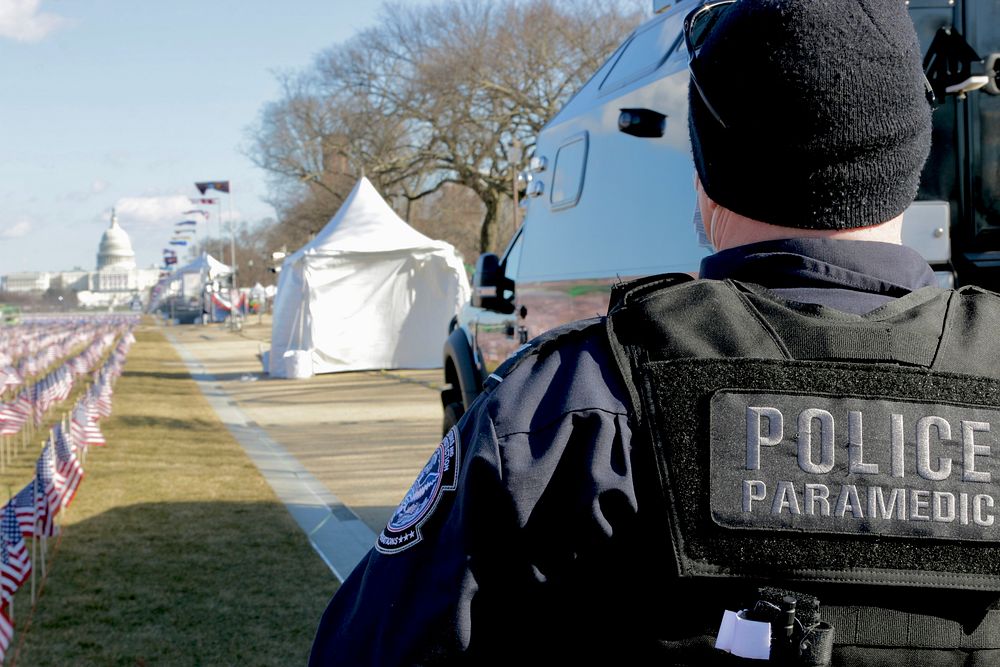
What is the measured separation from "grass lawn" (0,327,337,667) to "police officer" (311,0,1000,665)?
3804 mm

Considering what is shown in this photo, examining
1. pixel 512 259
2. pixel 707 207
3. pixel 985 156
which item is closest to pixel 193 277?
pixel 512 259

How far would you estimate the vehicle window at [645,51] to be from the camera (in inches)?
162

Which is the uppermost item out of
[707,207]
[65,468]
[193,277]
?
[707,207]

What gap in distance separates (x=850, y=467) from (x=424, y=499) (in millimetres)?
545

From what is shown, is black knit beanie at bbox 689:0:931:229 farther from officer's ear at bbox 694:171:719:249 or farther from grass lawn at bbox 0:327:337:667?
grass lawn at bbox 0:327:337:667

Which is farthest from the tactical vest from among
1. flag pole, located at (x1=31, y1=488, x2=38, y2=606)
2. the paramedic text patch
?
flag pole, located at (x1=31, y1=488, x2=38, y2=606)

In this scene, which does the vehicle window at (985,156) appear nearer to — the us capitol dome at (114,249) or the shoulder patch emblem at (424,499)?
the shoulder patch emblem at (424,499)

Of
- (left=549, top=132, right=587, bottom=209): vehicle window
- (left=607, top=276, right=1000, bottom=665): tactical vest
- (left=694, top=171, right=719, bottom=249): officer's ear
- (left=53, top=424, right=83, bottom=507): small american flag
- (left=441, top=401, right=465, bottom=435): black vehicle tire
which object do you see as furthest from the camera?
(left=53, top=424, right=83, bottom=507): small american flag

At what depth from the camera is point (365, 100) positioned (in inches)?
1282

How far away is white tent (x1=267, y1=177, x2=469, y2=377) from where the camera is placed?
19.8 metres

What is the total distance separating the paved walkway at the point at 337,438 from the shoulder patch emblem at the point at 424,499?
16.2ft

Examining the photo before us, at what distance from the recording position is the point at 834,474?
1.25 m

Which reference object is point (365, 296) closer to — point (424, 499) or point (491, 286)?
point (491, 286)

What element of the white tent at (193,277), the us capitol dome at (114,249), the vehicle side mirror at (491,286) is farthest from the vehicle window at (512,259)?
the us capitol dome at (114,249)
